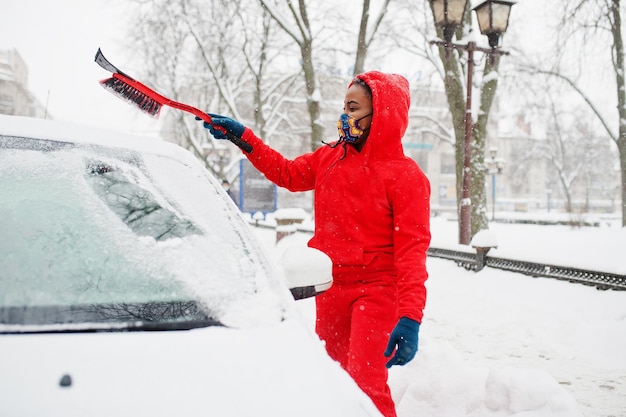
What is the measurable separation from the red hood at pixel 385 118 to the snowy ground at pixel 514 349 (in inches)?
62.0

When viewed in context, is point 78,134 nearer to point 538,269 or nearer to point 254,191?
point 538,269

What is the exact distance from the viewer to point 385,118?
238 cm

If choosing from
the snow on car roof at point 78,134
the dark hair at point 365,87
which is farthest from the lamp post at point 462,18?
the snow on car roof at point 78,134

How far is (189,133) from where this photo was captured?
27359 mm

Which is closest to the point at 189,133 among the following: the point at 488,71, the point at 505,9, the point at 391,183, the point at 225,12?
the point at 225,12

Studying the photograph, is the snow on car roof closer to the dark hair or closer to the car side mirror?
the car side mirror

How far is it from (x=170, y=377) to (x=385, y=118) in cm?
159

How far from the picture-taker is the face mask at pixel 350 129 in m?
2.44

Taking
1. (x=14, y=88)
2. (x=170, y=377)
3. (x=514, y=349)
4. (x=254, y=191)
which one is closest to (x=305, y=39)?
(x=254, y=191)

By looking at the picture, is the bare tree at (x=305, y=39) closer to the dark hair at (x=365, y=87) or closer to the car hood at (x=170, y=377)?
the dark hair at (x=365, y=87)

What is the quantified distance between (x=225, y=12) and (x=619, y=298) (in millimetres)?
19938

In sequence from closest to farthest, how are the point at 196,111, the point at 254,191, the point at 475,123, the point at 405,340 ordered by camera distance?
the point at 405,340, the point at 196,111, the point at 475,123, the point at 254,191

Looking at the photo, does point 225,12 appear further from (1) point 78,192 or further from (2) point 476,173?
(1) point 78,192

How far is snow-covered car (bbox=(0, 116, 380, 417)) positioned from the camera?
1.12 meters
